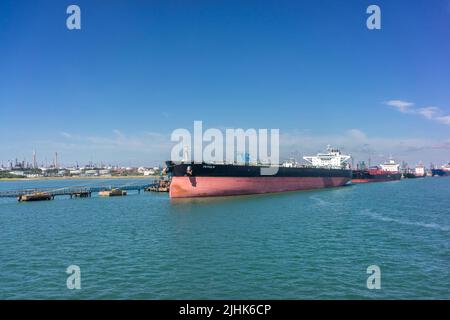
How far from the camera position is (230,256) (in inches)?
696

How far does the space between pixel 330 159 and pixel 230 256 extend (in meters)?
91.5

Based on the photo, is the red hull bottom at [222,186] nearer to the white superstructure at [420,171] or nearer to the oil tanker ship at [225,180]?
the oil tanker ship at [225,180]

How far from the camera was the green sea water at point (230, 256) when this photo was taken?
13.4 metres

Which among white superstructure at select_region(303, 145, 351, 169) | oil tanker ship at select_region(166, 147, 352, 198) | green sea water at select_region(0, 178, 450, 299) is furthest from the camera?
white superstructure at select_region(303, 145, 351, 169)

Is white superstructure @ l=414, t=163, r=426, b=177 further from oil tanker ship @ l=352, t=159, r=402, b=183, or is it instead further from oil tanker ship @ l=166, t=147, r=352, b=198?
oil tanker ship @ l=166, t=147, r=352, b=198

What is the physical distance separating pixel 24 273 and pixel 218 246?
9951 millimetres

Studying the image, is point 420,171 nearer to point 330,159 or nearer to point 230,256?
point 330,159

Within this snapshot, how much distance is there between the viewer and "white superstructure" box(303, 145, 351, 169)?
100688 millimetres

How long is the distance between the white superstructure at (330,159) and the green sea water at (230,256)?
70672mm

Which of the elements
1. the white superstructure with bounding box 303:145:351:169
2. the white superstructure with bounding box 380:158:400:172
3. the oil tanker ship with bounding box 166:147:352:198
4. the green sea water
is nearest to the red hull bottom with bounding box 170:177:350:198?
the oil tanker ship with bounding box 166:147:352:198

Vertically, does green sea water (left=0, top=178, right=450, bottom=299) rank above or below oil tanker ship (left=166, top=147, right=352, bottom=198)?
below

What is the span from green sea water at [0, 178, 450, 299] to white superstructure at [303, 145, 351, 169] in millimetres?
70672

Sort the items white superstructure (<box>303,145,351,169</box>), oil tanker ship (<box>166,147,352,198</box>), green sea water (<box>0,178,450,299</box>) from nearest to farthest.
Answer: green sea water (<box>0,178,450,299</box>), oil tanker ship (<box>166,147,352,198</box>), white superstructure (<box>303,145,351,169</box>)
